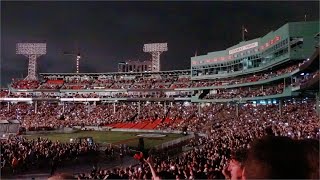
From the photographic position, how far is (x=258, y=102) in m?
70.6

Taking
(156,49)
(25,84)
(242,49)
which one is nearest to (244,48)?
(242,49)

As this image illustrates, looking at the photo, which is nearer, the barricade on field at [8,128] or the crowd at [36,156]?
the crowd at [36,156]

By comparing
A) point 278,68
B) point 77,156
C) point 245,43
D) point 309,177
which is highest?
point 245,43

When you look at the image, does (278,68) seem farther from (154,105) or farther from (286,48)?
(154,105)

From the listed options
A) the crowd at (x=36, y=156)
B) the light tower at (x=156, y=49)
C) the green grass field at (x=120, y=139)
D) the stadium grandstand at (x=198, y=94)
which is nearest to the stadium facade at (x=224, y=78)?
the stadium grandstand at (x=198, y=94)

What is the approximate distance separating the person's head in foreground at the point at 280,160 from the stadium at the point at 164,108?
29.7 feet

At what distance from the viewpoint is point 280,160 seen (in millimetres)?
2098

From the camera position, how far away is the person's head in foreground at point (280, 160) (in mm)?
2109

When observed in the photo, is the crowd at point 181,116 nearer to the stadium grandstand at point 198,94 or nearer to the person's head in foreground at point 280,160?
the stadium grandstand at point 198,94

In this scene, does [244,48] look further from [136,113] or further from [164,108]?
[136,113]

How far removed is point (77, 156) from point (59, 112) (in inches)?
2592

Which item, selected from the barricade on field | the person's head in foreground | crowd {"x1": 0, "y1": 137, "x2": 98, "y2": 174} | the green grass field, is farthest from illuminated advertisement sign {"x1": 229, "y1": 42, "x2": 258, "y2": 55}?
the person's head in foreground

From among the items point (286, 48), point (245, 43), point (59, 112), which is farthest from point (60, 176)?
point (59, 112)

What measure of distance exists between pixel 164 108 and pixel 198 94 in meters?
8.53
